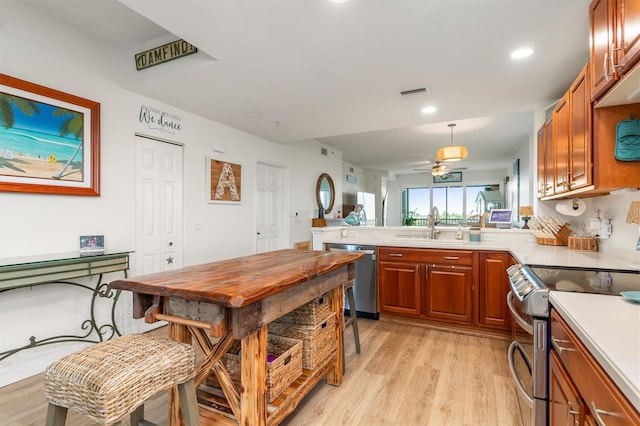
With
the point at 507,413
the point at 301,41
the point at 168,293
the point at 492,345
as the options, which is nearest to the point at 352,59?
the point at 301,41

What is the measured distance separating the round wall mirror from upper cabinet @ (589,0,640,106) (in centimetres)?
483

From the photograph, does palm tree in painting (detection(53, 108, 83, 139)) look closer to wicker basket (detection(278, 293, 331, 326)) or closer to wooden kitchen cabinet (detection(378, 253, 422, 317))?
wicker basket (detection(278, 293, 331, 326))

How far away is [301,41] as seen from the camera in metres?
2.16

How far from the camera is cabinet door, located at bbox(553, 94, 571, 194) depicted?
227 centimetres

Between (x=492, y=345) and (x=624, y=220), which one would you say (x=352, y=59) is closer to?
(x=624, y=220)

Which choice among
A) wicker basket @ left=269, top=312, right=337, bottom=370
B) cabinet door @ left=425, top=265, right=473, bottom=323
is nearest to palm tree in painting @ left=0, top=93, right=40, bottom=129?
wicker basket @ left=269, top=312, right=337, bottom=370

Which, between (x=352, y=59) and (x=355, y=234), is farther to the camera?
(x=355, y=234)

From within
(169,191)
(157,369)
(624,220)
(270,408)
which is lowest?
(270,408)

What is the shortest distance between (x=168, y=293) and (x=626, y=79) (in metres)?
2.19

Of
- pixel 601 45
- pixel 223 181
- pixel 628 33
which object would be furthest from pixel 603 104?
pixel 223 181

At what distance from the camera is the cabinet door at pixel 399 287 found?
3402 mm

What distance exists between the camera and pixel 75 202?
2676mm

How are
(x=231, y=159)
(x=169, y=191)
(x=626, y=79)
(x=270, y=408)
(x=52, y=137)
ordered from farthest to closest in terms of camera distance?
1. (x=231, y=159)
2. (x=169, y=191)
3. (x=52, y=137)
4. (x=270, y=408)
5. (x=626, y=79)

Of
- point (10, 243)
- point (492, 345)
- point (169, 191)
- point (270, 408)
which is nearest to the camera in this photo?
point (270, 408)
